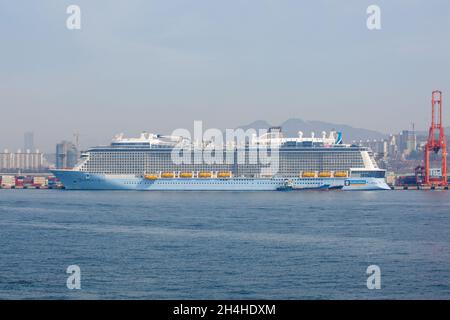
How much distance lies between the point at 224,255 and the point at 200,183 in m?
46.5

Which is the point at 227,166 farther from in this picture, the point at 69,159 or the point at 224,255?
the point at 69,159

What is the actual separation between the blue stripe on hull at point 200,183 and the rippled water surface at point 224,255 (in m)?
31.9

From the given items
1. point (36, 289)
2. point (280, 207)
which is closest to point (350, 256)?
point (36, 289)

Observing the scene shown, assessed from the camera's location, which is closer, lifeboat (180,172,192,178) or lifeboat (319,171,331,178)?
lifeboat (180,172,192,178)

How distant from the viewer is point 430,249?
21.5 m

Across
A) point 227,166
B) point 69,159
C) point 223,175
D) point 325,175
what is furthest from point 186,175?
point 69,159

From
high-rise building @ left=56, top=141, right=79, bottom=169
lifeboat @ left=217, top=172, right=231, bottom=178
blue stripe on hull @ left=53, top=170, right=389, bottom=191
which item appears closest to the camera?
blue stripe on hull @ left=53, top=170, right=389, bottom=191

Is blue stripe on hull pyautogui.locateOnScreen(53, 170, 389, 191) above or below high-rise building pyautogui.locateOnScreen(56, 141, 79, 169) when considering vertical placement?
below

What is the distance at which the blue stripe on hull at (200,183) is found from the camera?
66.7 meters

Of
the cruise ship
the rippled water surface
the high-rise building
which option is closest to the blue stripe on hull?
the cruise ship

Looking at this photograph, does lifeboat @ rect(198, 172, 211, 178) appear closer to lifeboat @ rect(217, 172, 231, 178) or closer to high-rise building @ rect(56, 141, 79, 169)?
lifeboat @ rect(217, 172, 231, 178)

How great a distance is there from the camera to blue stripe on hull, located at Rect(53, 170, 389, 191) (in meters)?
66.7

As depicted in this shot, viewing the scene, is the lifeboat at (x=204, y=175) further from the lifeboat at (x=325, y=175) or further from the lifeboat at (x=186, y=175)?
the lifeboat at (x=325, y=175)

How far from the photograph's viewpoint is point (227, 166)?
69.4 meters
